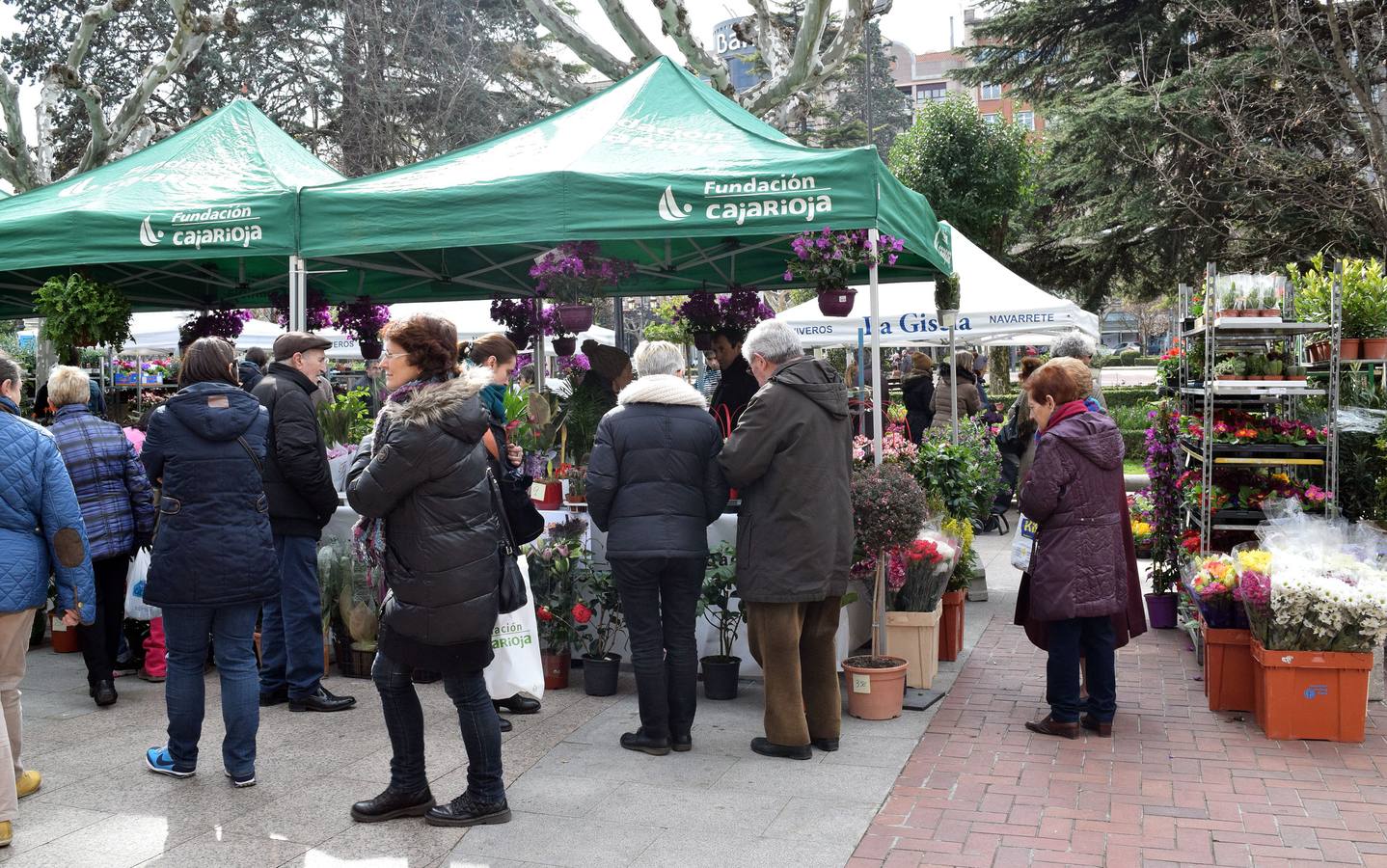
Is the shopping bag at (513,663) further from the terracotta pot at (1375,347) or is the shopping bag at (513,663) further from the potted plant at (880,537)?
the terracotta pot at (1375,347)

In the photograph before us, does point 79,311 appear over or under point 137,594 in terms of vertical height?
over

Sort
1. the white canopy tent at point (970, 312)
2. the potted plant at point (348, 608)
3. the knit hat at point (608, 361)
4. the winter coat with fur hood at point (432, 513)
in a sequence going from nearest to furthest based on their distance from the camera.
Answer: the winter coat with fur hood at point (432, 513) < the potted plant at point (348, 608) < the knit hat at point (608, 361) < the white canopy tent at point (970, 312)

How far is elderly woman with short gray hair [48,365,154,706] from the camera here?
5.49 meters

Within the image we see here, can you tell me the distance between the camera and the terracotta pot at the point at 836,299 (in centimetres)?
618

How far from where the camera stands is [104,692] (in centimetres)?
567

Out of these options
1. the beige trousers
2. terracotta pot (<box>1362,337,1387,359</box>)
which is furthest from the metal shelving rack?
the beige trousers

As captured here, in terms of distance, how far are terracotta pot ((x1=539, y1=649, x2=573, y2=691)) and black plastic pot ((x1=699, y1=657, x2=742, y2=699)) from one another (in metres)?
0.75

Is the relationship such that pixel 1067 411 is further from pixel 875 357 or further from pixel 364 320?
pixel 364 320

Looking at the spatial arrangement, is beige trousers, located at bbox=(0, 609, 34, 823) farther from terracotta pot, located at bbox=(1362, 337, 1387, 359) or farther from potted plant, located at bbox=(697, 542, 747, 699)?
terracotta pot, located at bbox=(1362, 337, 1387, 359)

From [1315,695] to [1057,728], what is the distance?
1123 millimetres

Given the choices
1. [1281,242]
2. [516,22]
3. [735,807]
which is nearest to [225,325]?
[735,807]

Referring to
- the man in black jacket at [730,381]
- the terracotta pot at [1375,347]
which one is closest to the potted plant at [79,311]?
the man in black jacket at [730,381]

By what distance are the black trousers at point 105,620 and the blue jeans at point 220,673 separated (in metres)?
1.49

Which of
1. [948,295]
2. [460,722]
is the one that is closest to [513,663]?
[460,722]
